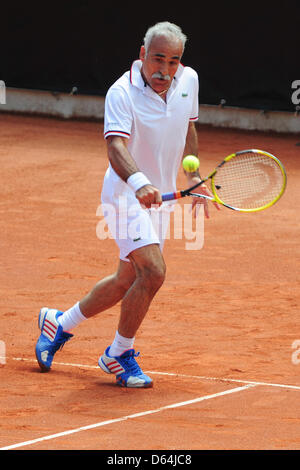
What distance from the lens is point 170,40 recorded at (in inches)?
192

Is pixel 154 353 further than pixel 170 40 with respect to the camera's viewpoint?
Yes

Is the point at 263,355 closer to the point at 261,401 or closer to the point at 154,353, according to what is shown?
the point at 154,353

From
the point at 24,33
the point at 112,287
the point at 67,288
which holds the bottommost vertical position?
the point at 67,288

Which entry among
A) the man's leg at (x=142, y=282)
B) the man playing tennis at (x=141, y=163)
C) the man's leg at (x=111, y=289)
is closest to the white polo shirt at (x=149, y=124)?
the man playing tennis at (x=141, y=163)

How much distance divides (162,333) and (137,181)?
191cm

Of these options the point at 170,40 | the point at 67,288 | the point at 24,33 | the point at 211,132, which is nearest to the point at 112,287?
the point at 170,40

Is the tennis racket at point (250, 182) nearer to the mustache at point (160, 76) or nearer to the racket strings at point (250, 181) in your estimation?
the racket strings at point (250, 181)

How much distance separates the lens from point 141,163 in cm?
505

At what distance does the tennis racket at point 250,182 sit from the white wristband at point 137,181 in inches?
29.3

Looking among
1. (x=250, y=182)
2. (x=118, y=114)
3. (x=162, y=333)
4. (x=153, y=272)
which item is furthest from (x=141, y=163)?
(x=162, y=333)

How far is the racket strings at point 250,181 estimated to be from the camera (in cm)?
544

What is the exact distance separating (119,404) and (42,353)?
0.74 meters

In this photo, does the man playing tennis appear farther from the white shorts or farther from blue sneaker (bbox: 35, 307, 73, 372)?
blue sneaker (bbox: 35, 307, 73, 372)

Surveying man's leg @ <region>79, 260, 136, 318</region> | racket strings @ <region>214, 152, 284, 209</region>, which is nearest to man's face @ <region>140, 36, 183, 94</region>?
racket strings @ <region>214, 152, 284, 209</region>
